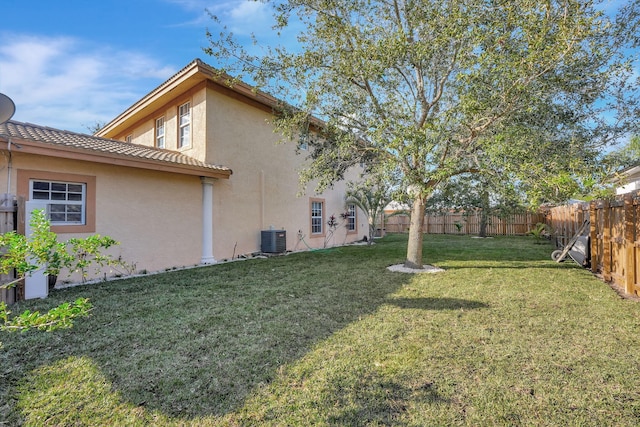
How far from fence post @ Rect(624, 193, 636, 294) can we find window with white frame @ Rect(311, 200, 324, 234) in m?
10.1

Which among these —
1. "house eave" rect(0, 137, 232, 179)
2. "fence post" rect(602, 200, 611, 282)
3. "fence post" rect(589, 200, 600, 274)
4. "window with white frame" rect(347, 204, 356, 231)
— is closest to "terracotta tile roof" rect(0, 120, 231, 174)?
"house eave" rect(0, 137, 232, 179)

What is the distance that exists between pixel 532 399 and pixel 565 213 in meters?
12.2

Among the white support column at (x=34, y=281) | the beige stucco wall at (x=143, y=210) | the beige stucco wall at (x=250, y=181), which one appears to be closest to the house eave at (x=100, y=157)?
the beige stucco wall at (x=143, y=210)

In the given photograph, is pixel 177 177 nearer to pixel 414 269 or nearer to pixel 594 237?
pixel 414 269

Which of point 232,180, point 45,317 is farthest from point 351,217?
point 45,317

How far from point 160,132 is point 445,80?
971 centimetres

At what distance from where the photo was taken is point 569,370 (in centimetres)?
297

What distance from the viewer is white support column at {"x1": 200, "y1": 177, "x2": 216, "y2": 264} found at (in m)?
9.48

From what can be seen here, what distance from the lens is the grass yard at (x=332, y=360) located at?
2400mm

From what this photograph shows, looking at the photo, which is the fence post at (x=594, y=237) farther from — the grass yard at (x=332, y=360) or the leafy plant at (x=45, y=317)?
the leafy plant at (x=45, y=317)

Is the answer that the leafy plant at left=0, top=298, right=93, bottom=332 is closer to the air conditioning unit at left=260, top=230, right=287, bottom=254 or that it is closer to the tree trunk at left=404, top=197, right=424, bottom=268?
the tree trunk at left=404, top=197, right=424, bottom=268

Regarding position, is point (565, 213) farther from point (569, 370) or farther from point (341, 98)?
point (569, 370)

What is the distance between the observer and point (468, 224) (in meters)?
24.2

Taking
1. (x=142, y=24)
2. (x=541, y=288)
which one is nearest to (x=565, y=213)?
(x=541, y=288)
